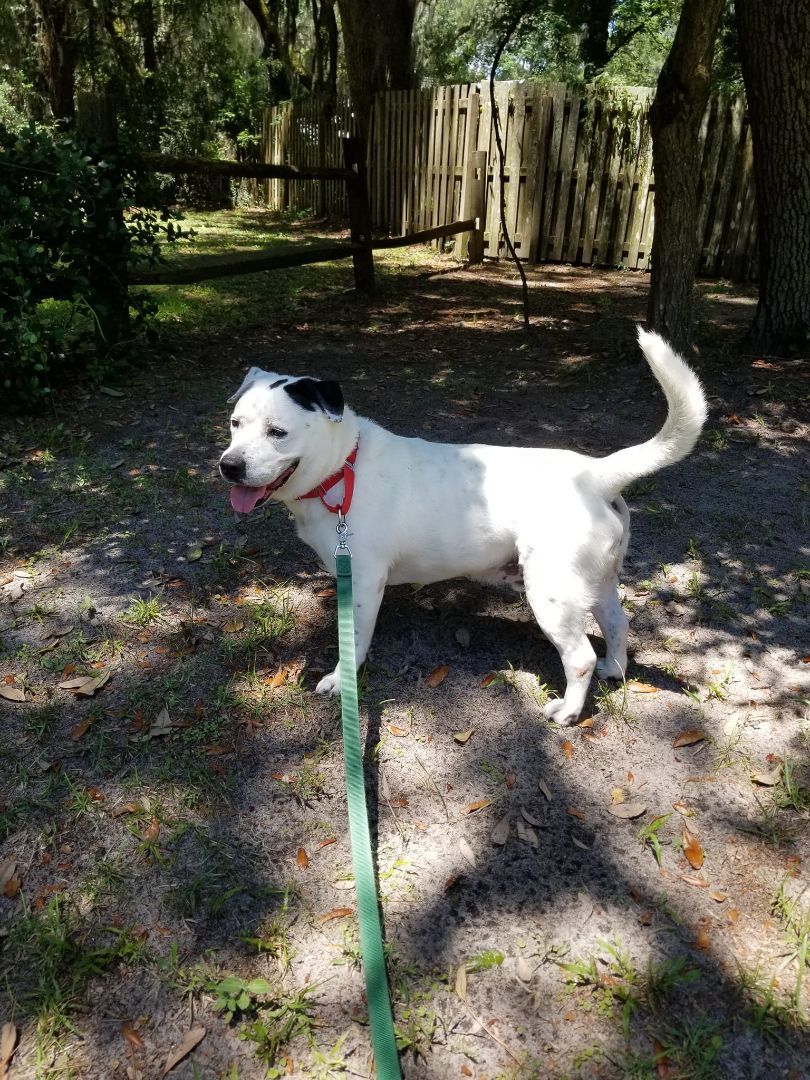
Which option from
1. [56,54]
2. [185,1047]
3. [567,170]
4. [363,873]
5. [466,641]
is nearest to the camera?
[185,1047]

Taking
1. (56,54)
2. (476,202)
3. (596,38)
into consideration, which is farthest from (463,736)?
(596,38)

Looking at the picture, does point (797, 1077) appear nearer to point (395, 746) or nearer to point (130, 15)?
point (395, 746)

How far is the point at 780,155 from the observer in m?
6.49

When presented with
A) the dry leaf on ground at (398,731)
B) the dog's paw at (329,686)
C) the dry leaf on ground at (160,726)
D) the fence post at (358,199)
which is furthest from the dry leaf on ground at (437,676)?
the fence post at (358,199)

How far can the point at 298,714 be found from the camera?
3.32m

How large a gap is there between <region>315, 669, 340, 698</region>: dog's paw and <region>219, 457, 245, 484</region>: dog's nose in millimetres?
1069

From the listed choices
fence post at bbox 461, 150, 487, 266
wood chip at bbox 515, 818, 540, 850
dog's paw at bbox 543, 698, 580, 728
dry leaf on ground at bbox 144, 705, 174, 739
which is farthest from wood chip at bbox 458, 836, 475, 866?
fence post at bbox 461, 150, 487, 266

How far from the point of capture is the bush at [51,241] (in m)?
5.66

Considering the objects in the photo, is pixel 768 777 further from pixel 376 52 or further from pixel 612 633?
pixel 376 52

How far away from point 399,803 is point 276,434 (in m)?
1.50

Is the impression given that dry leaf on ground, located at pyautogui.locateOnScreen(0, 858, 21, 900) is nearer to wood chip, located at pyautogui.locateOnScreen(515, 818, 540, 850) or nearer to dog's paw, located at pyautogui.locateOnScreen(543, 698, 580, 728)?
wood chip, located at pyautogui.locateOnScreen(515, 818, 540, 850)

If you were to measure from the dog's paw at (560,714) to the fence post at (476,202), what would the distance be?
11.0 metres

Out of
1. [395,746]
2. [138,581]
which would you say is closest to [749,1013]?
[395,746]

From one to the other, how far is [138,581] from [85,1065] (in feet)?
8.32
